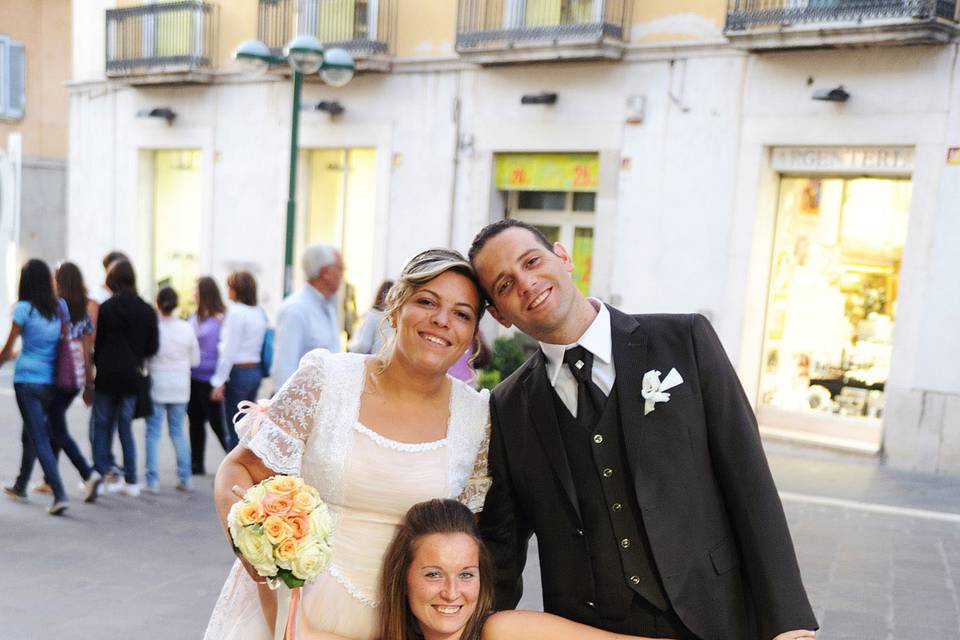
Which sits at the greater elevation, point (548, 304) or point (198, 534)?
point (548, 304)

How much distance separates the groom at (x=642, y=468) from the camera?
8.54ft

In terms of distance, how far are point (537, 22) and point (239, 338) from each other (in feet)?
22.0

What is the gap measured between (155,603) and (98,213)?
14.0m

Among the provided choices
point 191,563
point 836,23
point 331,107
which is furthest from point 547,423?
point 331,107

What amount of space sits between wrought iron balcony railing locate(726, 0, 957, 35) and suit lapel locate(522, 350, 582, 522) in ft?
27.4

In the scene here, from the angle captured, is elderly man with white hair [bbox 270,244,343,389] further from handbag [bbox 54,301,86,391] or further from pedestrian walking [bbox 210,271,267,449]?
handbag [bbox 54,301,86,391]

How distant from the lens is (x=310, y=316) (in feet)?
22.0

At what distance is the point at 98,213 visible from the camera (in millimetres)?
17969

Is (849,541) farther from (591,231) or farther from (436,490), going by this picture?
(591,231)

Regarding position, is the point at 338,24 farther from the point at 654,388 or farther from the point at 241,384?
the point at 654,388

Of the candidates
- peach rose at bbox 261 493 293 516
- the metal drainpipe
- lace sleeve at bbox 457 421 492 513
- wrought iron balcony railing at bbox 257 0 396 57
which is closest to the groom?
lace sleeve at bbox 457 421 492 513

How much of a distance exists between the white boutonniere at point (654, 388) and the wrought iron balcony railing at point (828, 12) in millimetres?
8309

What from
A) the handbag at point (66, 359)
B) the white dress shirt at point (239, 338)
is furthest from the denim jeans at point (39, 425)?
the white dress shirt at point (239, 338)

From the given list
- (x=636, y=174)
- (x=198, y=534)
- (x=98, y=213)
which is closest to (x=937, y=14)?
(x=636, y=174)
